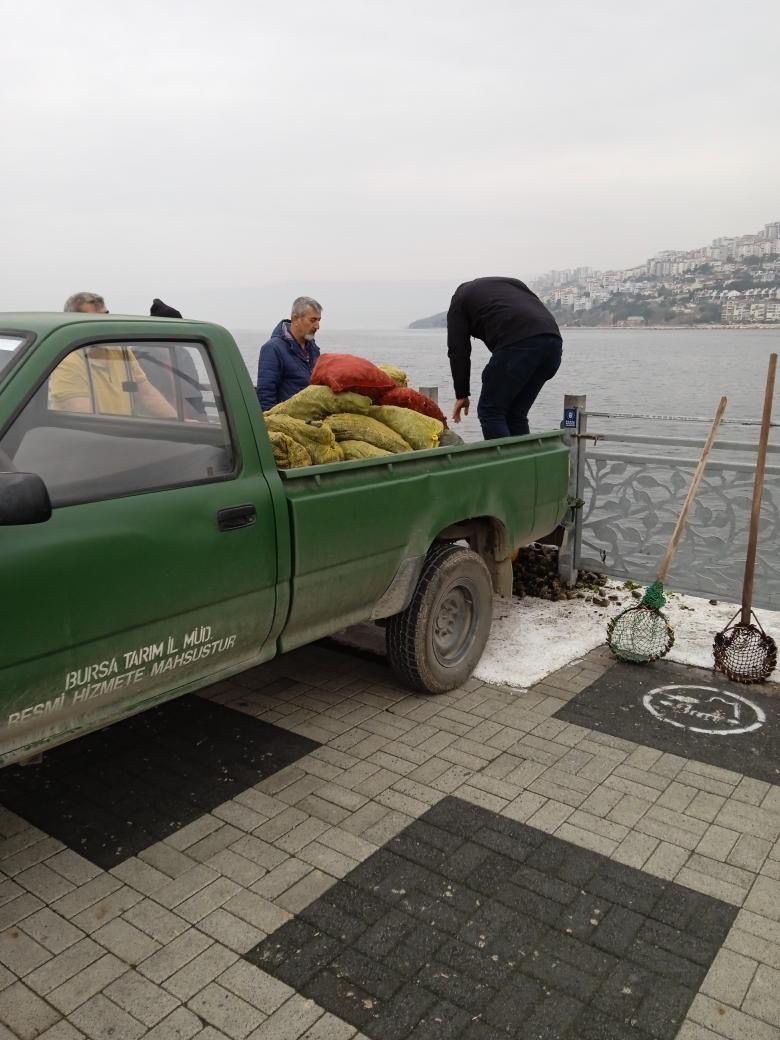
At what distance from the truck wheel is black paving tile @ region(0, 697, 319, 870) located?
0.77m

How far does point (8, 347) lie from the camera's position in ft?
10.3

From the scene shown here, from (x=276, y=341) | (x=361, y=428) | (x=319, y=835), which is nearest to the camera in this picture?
(x=319, y=835)

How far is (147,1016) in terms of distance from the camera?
264cm

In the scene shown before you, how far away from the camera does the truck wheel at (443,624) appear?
482 cm

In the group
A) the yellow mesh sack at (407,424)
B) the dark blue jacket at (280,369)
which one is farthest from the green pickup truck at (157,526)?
the dark blue jacket at (280,369)

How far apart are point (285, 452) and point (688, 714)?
8.70 ft

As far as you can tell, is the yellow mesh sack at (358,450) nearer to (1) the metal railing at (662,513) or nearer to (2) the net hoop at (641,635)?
(2) the net hoop at (641,635)

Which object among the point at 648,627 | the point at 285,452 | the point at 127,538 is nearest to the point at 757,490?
the point at 648,627

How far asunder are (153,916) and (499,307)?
479 cm

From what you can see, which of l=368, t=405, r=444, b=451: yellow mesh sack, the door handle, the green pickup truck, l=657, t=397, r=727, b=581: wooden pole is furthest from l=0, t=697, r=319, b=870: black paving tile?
l=657, t=397, r=727, b=581: wooden pole

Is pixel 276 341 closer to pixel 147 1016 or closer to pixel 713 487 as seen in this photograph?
pixel 713 487

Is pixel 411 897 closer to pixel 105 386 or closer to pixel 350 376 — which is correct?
pixel 105 386

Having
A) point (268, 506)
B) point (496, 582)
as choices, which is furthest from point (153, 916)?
point (496, 582)

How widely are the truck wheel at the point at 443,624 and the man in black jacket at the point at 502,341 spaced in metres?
1.80
